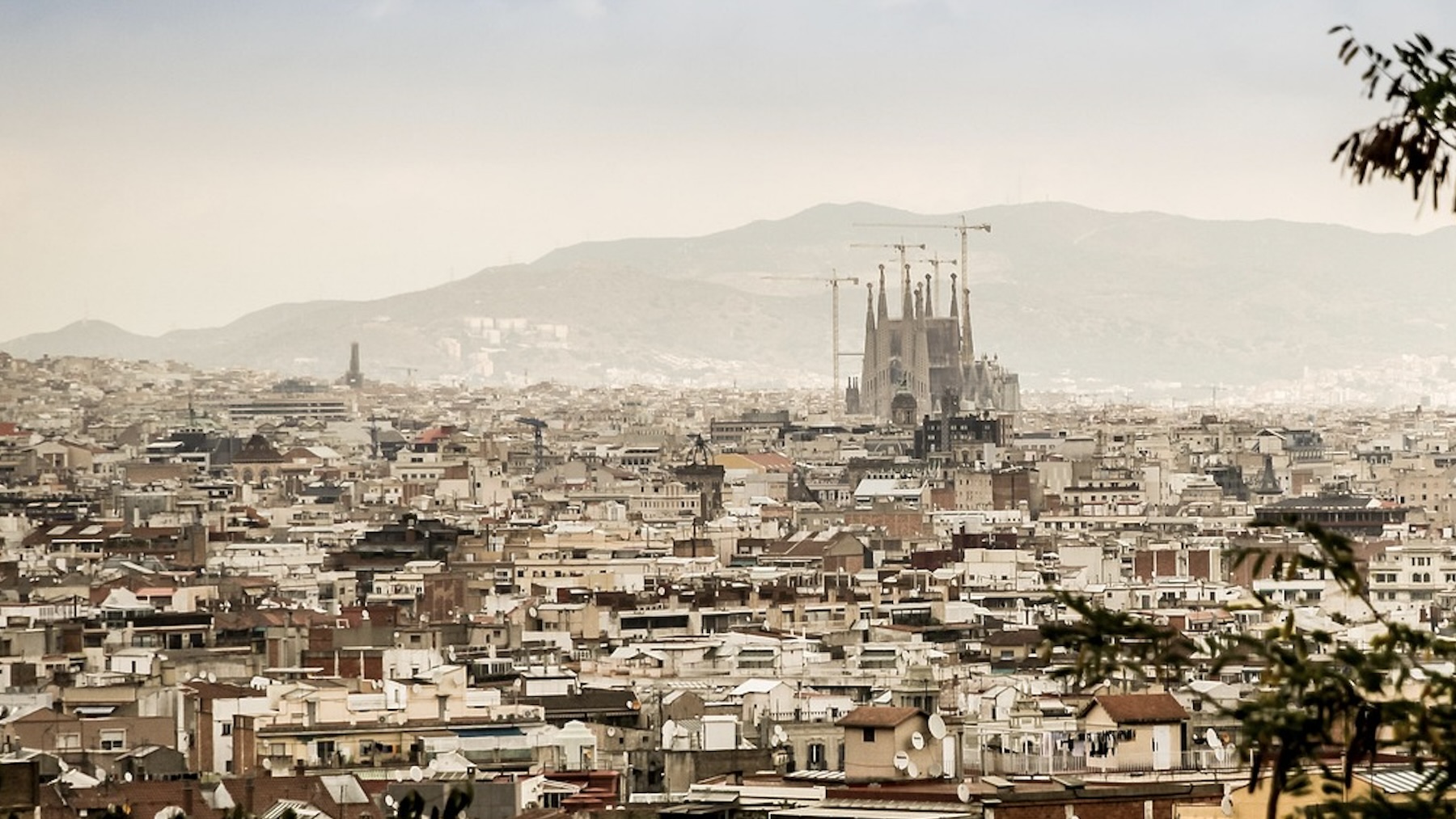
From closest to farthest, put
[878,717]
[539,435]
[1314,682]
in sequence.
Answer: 1. [1314,682]
2. [878,717]
3. [539,435]

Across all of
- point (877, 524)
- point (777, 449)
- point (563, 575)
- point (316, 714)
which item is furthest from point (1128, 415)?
point (316, 714)

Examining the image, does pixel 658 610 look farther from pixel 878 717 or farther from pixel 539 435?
pixel 539 435

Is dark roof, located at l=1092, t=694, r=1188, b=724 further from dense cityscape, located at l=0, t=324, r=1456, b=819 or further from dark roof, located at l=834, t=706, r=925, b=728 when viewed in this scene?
dark roof, located at l=834, t=706, r=925, b=728

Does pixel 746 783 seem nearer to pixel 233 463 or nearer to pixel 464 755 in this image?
pixel 464 755

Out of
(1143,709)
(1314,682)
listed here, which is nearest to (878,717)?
(1143,709)

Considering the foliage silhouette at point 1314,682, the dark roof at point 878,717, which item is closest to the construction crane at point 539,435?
the dark roof at point 878,717

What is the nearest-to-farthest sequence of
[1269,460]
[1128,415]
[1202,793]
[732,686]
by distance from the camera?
[1202,793] < [732,686] < [1269,460] < [1128,415]
